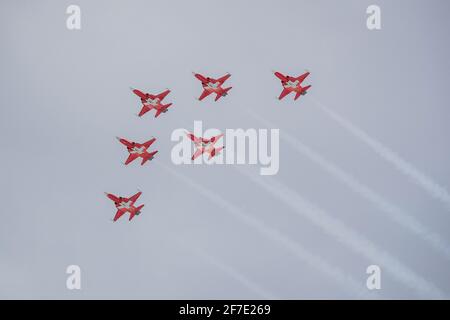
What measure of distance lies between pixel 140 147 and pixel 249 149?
1802 mm

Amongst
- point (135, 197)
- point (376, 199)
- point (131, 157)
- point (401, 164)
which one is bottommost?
point (376, 199)

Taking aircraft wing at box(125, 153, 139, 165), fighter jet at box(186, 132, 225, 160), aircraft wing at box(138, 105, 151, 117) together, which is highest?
aircraft wing at box(138, 105, 151, 117)

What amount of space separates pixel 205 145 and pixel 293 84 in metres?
1.78

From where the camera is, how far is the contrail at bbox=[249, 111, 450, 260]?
8172 millimetres

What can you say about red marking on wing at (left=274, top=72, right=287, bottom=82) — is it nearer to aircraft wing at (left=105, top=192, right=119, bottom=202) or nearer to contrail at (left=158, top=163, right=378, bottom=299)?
contrail at (left=158, top=163, right=378, bottom=299)

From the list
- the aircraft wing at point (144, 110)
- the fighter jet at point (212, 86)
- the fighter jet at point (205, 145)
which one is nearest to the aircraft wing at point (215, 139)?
the fighter jet at point (205, 145)

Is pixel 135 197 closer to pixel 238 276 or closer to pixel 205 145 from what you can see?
pixel 205 145

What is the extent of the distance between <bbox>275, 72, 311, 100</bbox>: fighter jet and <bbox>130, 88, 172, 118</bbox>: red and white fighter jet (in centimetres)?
190

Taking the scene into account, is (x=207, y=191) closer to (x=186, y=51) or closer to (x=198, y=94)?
(x=198, y=94)

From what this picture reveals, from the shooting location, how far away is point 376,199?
26.9 ft

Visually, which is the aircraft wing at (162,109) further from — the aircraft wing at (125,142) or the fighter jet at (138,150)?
the aircraft wing at (125,142)

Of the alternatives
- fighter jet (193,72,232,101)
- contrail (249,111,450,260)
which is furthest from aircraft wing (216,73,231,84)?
contrail (249,111,450,260)

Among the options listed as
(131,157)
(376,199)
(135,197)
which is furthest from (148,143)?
(376,199)

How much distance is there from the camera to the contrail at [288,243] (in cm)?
816
